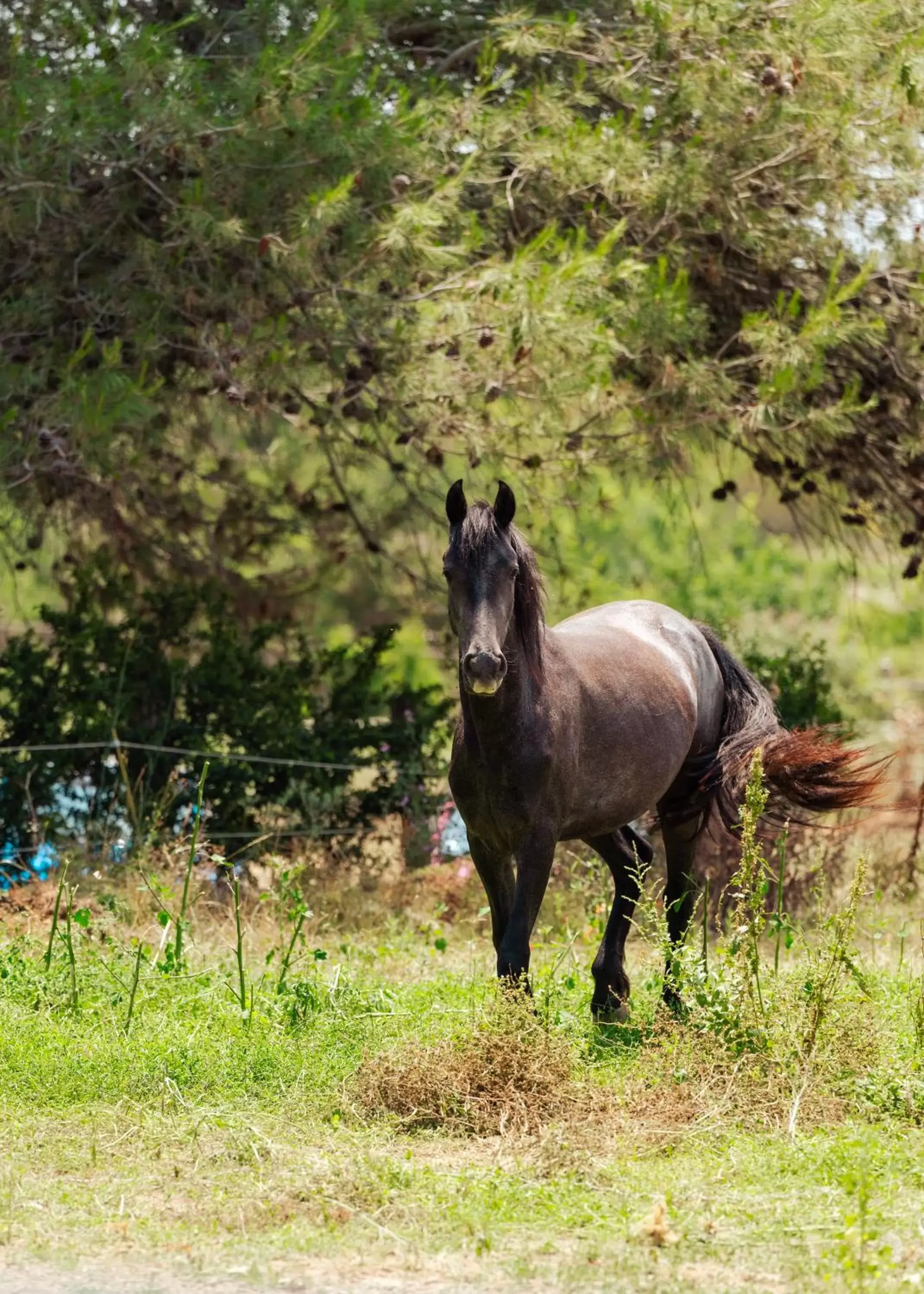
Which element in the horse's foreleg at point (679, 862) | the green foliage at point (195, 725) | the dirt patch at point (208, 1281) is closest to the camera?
the dirt patch at point (208, 1281)

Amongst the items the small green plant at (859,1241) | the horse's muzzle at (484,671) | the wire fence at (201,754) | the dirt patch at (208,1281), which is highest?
the horse's muzzle at (484,671)

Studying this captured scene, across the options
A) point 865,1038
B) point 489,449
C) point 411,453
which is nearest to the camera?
point 865,1038

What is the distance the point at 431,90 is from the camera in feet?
26.5

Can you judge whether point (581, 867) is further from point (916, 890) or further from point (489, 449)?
point (489, 449)

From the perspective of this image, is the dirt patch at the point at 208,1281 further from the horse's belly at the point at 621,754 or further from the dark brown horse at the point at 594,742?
the horse's belly at the point at 621,754

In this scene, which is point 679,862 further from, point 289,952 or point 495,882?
point 289,952

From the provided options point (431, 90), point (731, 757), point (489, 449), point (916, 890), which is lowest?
point (916, 890)

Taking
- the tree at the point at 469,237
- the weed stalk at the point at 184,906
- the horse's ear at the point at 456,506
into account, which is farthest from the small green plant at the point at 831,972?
the tree at the point at 469,237

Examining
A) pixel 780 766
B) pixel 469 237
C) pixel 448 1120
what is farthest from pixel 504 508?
pixel 469 237

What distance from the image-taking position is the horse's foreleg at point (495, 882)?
5629 mm

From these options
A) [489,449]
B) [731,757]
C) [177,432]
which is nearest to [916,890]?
[731,757]

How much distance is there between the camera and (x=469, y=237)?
754 cm

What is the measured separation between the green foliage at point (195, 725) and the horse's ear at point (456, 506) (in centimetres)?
345

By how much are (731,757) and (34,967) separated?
2.85 m
